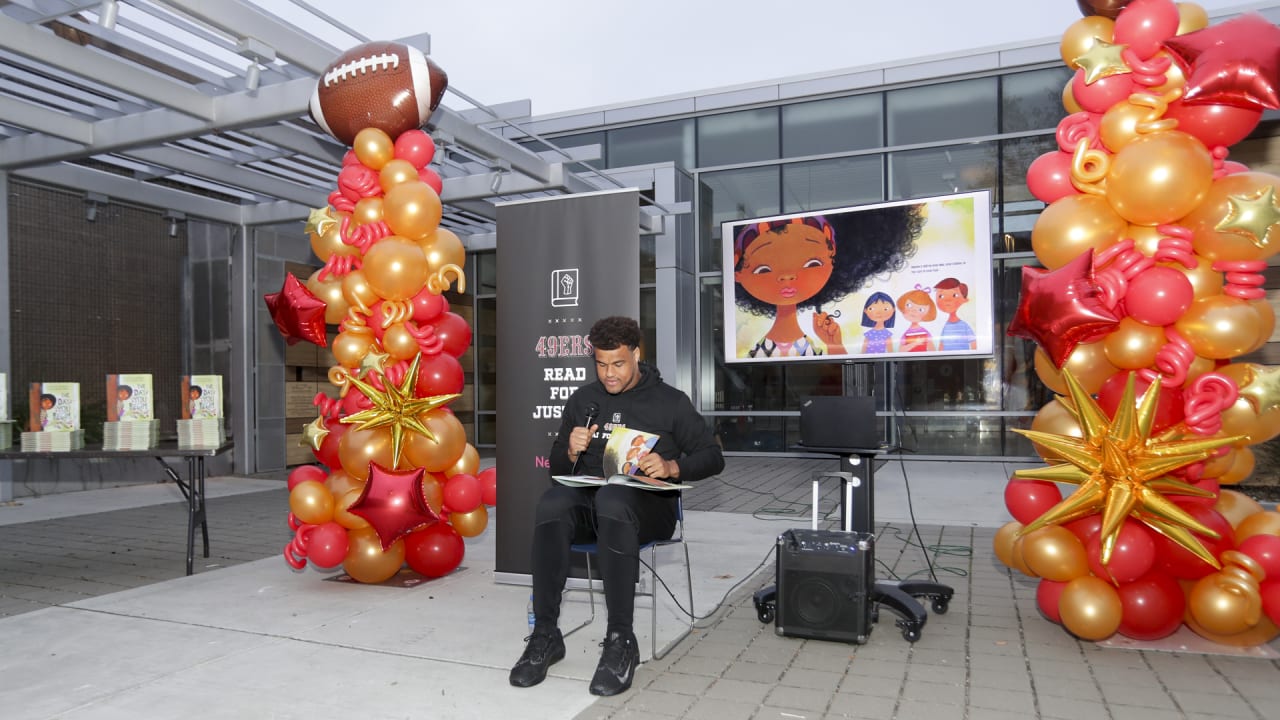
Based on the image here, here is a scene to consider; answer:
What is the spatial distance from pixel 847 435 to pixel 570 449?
138 cm

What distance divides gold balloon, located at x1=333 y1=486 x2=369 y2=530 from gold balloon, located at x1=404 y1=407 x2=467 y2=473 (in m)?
0.35

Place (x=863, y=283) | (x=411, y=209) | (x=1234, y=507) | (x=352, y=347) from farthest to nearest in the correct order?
(x=863, y=283) → (x=352, y=347) → (x=411, y=209) → (x=1234, y=507)

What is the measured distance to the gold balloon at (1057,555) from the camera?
11.8ft

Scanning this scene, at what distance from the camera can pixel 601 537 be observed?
329cm

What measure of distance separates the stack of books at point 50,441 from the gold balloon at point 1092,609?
5410 mm

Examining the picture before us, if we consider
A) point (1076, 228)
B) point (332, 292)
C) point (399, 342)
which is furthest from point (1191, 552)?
point (332, 292)

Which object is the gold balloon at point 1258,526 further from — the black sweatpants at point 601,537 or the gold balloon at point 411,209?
the gold balloon at point 411,209

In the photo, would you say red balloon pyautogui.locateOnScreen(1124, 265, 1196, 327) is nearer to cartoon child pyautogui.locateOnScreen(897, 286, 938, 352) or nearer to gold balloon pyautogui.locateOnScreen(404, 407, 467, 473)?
gold balloon pyautogui.locateOnScreen(404, 407, 467, 473)

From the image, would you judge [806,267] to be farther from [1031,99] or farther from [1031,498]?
[1031,99]

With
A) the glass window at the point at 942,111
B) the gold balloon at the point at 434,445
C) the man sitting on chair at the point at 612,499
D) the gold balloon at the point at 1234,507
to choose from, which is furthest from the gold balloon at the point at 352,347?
the glass window at the point at 942,111

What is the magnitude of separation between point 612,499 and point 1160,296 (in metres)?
2.35

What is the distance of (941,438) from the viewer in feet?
38.4

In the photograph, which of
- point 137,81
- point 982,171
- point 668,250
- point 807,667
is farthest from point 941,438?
point 137,81

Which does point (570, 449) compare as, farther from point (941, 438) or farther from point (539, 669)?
point (941, 438)
